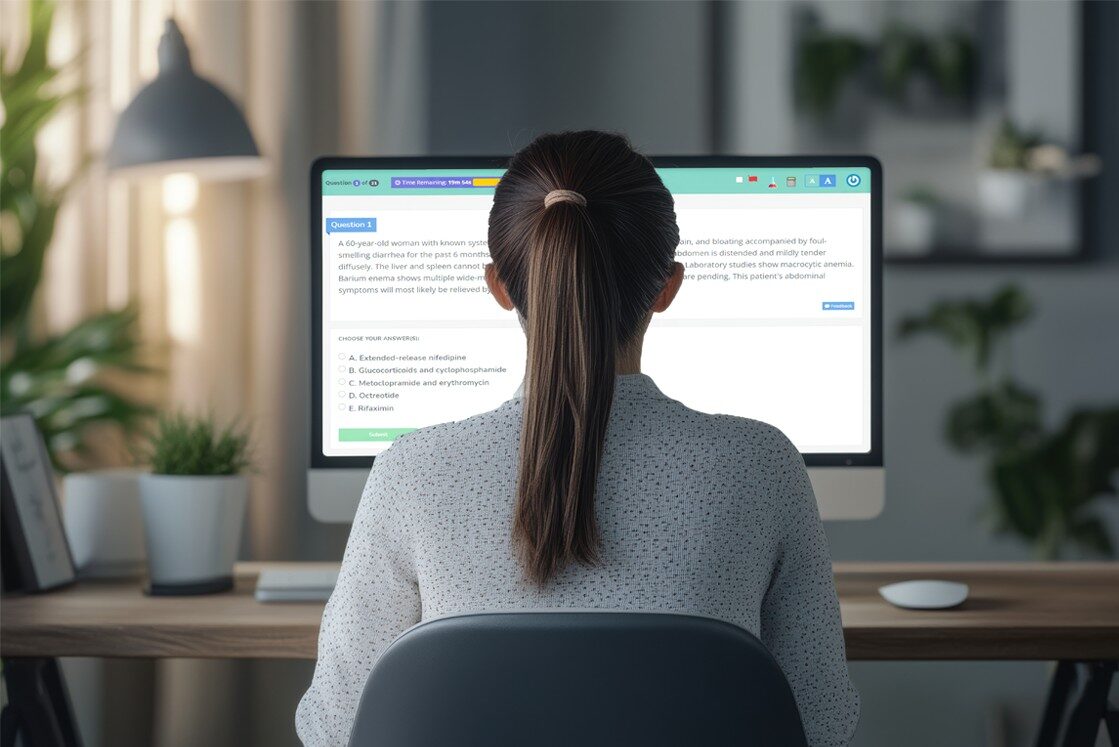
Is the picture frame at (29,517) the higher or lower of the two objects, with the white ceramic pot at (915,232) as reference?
lower

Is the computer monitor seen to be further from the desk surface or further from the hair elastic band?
the hair elastic band

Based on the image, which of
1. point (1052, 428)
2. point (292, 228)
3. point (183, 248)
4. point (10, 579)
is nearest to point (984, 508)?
point (1052, 428)

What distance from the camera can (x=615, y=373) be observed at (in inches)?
31.5

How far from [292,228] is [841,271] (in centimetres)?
116

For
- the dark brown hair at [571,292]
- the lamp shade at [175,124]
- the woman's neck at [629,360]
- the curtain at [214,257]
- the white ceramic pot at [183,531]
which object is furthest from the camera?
the curtain at [214,257]

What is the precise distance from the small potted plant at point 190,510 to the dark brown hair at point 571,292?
2.06ft

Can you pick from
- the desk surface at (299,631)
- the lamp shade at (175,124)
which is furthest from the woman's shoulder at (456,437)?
the lamp shade at (175,124)

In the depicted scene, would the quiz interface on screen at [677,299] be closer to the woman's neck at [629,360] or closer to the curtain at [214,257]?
the woman's neck at [629,360]

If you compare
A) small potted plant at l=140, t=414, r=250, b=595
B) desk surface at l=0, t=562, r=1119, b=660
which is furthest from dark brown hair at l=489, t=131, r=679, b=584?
small potted plant at l=140, t=414, r=250, b=595

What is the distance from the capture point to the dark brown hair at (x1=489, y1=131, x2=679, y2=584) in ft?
2.40

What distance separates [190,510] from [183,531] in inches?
1.0

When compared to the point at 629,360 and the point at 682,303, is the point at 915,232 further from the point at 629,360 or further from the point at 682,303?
the point at 629,360

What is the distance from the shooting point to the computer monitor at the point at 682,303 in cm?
134

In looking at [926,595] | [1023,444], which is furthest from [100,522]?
[1023,444]
